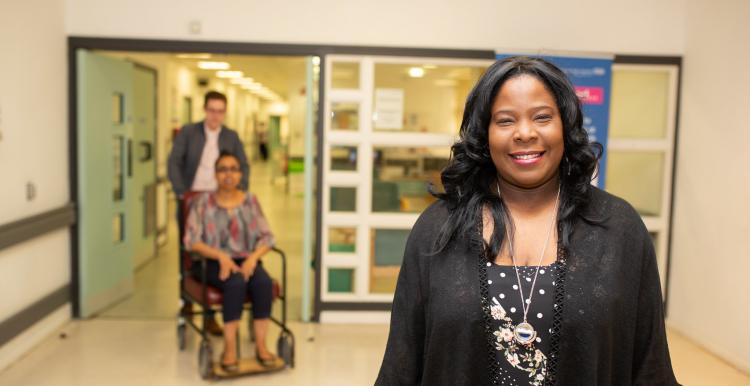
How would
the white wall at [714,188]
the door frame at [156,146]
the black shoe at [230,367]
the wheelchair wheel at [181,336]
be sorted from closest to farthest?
the black shoe at [230,367] < the white wall at [714,188] < the wheelchair wheel at [181,336] < the door frame at [156,146]

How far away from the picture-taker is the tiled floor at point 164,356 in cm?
395

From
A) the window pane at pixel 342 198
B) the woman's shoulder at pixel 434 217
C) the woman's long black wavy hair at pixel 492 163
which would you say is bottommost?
the window pane at pixel 342 198

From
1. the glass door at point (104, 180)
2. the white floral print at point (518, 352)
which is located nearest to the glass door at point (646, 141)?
the glass door at point (104, 180)

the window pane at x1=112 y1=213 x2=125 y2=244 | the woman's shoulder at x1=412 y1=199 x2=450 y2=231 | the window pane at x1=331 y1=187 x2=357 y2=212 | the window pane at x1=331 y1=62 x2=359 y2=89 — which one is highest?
the window pane at x1=331 y1=62 x2=359 y2=89

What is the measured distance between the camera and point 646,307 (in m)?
1.40

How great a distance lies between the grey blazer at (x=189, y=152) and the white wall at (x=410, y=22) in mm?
680

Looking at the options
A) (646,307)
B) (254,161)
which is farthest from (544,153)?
(254,161)

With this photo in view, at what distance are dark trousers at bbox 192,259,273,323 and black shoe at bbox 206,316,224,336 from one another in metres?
0.84

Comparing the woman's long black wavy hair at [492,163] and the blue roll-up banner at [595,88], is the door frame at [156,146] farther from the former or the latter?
the woman's long black wavy hair at [492,163]

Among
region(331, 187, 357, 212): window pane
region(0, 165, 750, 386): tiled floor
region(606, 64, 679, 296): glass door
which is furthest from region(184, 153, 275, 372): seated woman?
region(606, 64, 679, 296): glass door

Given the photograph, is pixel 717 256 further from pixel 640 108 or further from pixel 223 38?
pixel 223 38

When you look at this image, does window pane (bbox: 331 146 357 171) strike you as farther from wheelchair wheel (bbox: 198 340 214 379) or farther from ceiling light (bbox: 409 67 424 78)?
wheelchair wheel (bbox: 198 340 214 379)

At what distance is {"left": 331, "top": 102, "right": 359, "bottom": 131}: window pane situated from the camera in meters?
5.01

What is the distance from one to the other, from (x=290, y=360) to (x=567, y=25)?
3.05 meters
